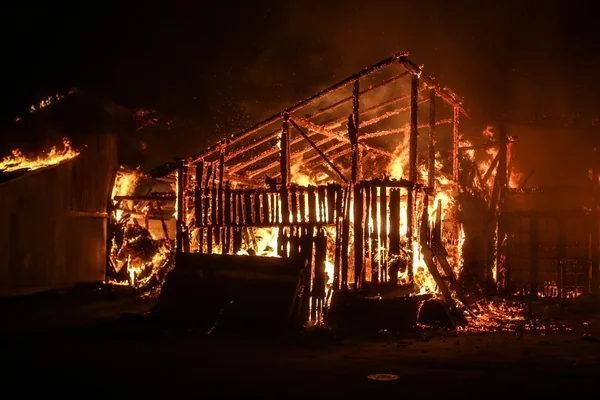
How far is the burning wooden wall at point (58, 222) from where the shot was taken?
16.2 metres

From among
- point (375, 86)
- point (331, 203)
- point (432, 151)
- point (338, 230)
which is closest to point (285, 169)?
point (331, 203)

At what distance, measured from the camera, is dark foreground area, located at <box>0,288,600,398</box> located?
6914 mm

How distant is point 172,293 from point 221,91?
15.3m

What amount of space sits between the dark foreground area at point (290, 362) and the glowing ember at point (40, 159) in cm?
725

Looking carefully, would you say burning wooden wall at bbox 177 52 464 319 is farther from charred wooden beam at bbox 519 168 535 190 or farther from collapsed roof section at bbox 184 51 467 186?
charred wooden beam at bbox 519 168 535 190

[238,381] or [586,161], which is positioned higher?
[586,161]

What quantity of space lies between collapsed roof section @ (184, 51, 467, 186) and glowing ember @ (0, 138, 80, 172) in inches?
211

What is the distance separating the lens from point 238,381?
7.32 m

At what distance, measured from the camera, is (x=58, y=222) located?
1792 centimetres

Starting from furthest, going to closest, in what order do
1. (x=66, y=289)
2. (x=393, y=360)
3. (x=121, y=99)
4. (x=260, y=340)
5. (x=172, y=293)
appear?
(x=121, y=99)
(x=66, y=289)
(x=172, y=293)
(x=260, y=340)
(x=393, y=360)

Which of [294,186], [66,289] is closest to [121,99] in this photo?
[66,289]

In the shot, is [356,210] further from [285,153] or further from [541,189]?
[541,189]

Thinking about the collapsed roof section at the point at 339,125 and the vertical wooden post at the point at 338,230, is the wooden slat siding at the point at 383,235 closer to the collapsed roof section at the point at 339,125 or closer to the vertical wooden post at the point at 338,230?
the vertical wooden post at the point at 338,230

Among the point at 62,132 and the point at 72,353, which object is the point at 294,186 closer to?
the point at 72,353
